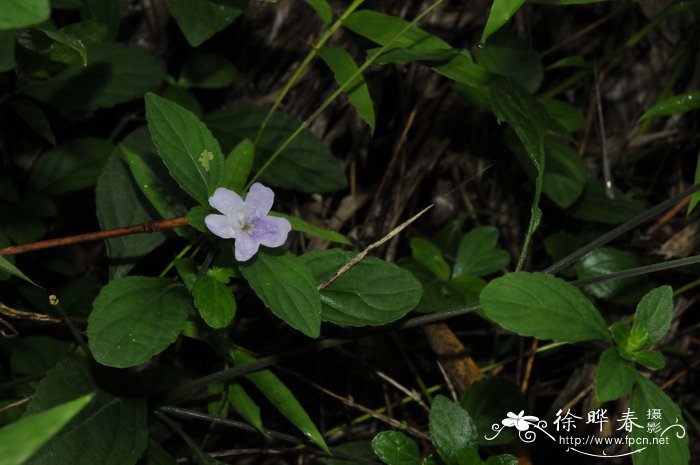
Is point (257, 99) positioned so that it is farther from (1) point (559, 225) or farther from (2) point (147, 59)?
(1) point (559, 225)

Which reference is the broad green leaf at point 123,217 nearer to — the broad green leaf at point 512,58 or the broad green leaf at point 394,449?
the broad green leaf at point 394,449

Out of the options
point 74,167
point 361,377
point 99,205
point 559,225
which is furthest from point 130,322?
point 559,225

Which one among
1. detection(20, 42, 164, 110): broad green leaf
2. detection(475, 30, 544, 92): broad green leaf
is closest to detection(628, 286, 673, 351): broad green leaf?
detection(475, 30, 544, 92): broad green leaf

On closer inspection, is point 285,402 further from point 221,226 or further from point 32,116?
point 32,116

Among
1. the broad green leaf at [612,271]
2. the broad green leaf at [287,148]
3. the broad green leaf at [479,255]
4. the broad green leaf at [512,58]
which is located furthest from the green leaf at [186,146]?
the broad green leaf at [612,271]

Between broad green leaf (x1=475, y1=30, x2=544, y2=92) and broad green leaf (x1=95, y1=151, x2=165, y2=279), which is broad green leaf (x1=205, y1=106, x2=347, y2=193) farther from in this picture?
broad green leaf (x1=475, y1=30, x2=544, y2=92)

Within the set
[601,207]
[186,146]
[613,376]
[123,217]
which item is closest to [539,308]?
[613,376]
